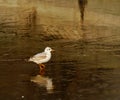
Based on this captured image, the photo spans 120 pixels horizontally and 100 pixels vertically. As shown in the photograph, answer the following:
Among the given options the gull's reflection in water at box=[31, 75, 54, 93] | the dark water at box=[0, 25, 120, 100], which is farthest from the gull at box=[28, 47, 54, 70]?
the gull's reflection in water at box=[31, 75, 54, 93]

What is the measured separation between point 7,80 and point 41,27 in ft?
31.4

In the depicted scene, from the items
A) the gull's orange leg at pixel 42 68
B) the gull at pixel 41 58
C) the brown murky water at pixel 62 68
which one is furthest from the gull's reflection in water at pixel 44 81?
the gull at pixel 41 58

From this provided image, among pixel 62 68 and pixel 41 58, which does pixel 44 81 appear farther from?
pixel 62 68

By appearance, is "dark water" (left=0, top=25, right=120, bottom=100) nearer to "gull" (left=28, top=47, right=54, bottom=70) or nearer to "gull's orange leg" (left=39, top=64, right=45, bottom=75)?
"gull's orange leg" (left=39, top=64, right=45, bottom=75)

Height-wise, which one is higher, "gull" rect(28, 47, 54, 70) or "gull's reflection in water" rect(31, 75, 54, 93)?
"gull" rect(28, 47, 54, 70)

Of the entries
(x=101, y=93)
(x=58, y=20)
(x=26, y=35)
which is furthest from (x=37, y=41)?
(x=101, y=93)

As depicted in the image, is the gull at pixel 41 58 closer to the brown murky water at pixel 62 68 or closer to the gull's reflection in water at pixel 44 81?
the brown murky water at pixel 62 68

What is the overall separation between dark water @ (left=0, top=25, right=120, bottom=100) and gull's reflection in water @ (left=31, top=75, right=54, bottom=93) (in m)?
0.08

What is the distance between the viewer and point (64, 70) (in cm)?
1348

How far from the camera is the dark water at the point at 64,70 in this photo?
11.2m

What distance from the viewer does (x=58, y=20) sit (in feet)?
78.2

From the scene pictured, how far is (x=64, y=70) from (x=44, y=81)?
123 cm

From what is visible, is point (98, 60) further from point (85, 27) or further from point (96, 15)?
point (96, 15)

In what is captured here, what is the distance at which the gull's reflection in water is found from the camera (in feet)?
38.5
